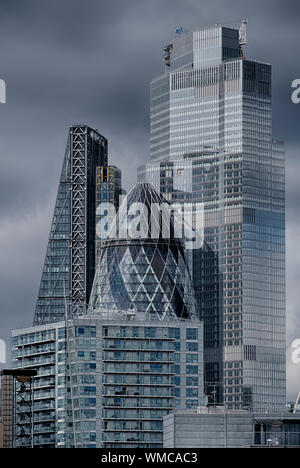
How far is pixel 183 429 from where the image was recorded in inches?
7092
